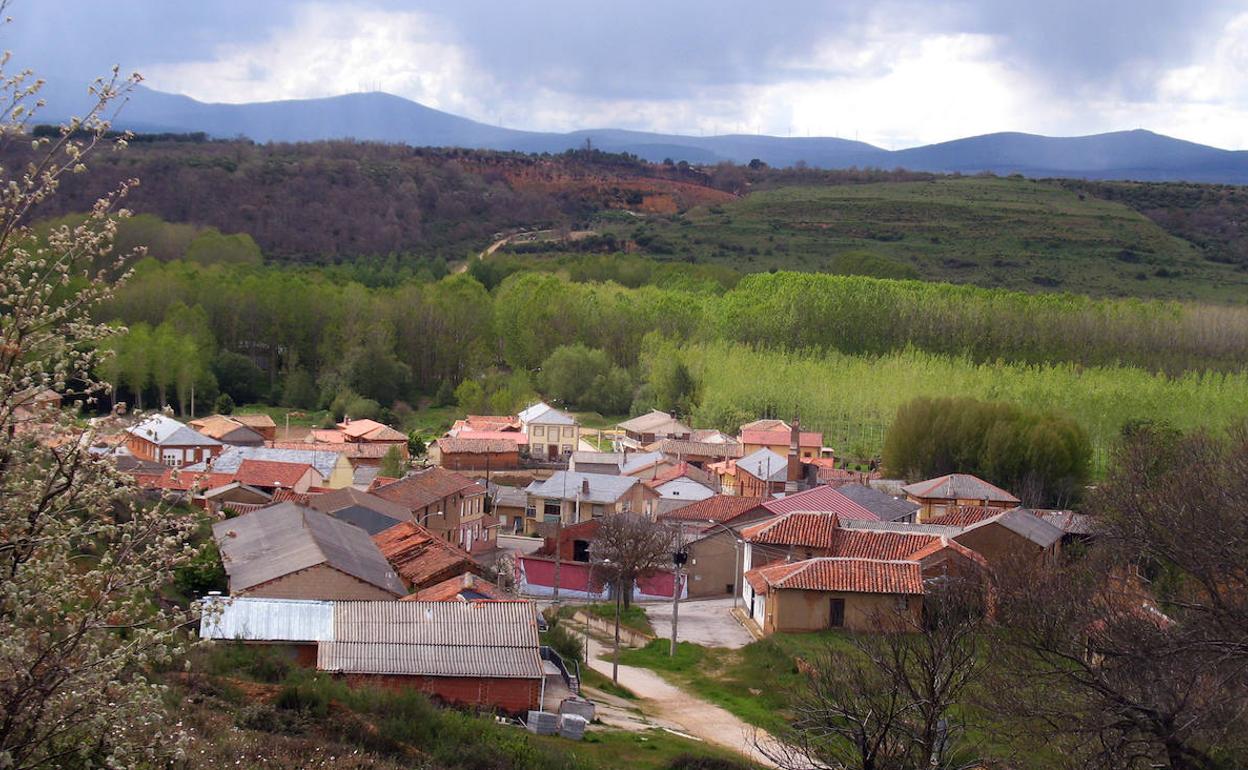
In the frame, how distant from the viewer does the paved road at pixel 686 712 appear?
17906 mm

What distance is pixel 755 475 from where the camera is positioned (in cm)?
3972

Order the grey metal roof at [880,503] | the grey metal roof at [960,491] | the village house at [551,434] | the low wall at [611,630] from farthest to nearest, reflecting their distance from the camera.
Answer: the village house at [551,434] < the grey metal roof at [960,491] < the grey metal roof at [880,503] < the low wall at [611,630]

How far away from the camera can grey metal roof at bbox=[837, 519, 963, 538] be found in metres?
29.1

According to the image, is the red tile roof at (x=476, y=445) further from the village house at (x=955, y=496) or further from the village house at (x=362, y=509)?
the village house at (x=955, y=496)

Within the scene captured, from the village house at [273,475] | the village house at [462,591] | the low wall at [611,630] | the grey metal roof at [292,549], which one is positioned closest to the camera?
the grey metal roof at [292,549]

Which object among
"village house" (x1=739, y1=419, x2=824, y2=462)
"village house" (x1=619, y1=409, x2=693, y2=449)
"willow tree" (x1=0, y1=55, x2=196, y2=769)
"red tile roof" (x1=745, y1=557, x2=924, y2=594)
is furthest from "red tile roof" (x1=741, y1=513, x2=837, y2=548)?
"willow tree" (x1=0, y1=55, x2=196, y2=769)

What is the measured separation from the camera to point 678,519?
32312 mm

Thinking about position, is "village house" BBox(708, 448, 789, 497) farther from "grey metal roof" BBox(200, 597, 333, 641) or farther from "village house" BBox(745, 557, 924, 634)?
"grey metal roof" BBox(200, 597, 333, 641)

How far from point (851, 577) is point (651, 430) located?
85.7ft

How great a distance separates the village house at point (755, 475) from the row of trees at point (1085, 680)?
20829 millimetres

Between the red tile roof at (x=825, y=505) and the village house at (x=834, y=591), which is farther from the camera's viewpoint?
the red tile roof at (x=825, y=505)

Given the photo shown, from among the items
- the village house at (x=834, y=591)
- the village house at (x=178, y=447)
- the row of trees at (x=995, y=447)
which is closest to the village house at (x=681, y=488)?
the row of trees at (x=995, y=447)

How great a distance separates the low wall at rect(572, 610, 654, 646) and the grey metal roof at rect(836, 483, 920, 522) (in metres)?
9.73

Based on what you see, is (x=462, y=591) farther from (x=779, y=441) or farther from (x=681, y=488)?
(x=779, y=441)
